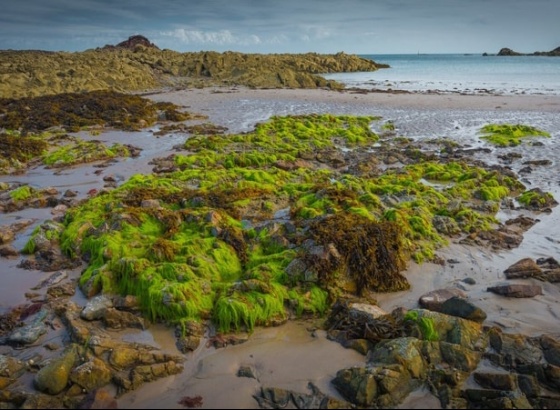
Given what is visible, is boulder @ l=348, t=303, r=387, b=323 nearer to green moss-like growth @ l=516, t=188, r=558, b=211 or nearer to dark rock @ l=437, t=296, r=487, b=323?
dark rock @ l=437, t=296, r=487, b=323

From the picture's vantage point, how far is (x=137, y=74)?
33531mm

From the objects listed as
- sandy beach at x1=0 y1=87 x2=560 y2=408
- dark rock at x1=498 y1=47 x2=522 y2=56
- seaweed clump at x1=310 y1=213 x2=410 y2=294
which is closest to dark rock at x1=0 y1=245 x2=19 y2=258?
sandy beach at x1=0 y1=87 x2=560 y2=408

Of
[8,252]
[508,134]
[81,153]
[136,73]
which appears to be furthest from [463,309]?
[136,73]

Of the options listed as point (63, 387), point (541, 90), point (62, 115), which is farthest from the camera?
point (541, 90)

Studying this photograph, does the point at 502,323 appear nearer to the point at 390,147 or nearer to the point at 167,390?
the point at 167,390

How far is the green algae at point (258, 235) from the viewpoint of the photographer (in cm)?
492

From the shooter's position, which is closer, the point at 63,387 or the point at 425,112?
the point at 63,387

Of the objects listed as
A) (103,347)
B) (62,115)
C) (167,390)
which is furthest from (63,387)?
(62,115)

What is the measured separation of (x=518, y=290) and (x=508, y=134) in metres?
11.6

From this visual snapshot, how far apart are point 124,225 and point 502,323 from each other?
508 centimetres

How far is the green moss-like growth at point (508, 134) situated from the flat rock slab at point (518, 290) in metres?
A: 9.82

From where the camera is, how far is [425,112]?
68.3 ft

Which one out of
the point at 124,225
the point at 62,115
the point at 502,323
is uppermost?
the point at 62,115

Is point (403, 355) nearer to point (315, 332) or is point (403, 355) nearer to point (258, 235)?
point (315, 332)
